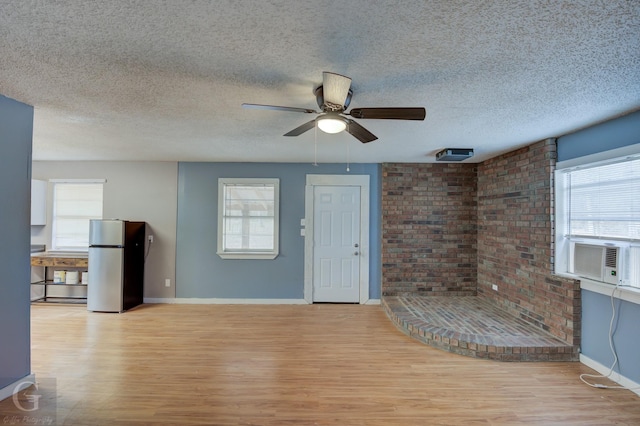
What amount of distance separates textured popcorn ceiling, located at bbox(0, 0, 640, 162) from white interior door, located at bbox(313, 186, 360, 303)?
2.11 meters

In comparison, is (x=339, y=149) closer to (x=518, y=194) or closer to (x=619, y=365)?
(x=518, y=194)

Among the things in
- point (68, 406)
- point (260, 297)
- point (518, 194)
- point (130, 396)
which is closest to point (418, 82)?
point (518, 194)

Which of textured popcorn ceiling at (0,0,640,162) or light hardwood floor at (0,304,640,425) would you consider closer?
textured popcorn ceiling at (0,0,640,162)

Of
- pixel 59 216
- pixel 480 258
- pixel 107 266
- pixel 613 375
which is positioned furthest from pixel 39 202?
pixel 613 375

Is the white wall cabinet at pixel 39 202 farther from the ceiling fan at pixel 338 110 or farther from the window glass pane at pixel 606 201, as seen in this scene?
the window glass pane at pixel 606 201

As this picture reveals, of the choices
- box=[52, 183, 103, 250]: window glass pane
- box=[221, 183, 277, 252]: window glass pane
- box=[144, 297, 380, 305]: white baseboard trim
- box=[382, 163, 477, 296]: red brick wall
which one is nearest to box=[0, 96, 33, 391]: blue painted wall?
box=[144, 297, 380, 305]: white baseboard trim

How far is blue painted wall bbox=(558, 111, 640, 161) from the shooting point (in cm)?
249

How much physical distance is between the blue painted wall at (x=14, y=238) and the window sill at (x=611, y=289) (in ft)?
17.1

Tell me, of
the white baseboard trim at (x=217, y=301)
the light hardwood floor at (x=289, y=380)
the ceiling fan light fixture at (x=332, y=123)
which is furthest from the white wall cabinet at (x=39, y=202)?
the ceiling fan light fixture at (x=332, y=123)

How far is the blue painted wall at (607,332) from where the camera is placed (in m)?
2.49

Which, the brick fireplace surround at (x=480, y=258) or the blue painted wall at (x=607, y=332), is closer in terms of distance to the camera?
the blue painted wall at (x=607, y=332)

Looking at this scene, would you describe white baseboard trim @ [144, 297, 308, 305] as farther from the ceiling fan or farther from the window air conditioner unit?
the window air conditioner unit

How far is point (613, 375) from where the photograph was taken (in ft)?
8.71

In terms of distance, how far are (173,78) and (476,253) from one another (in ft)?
16.3
